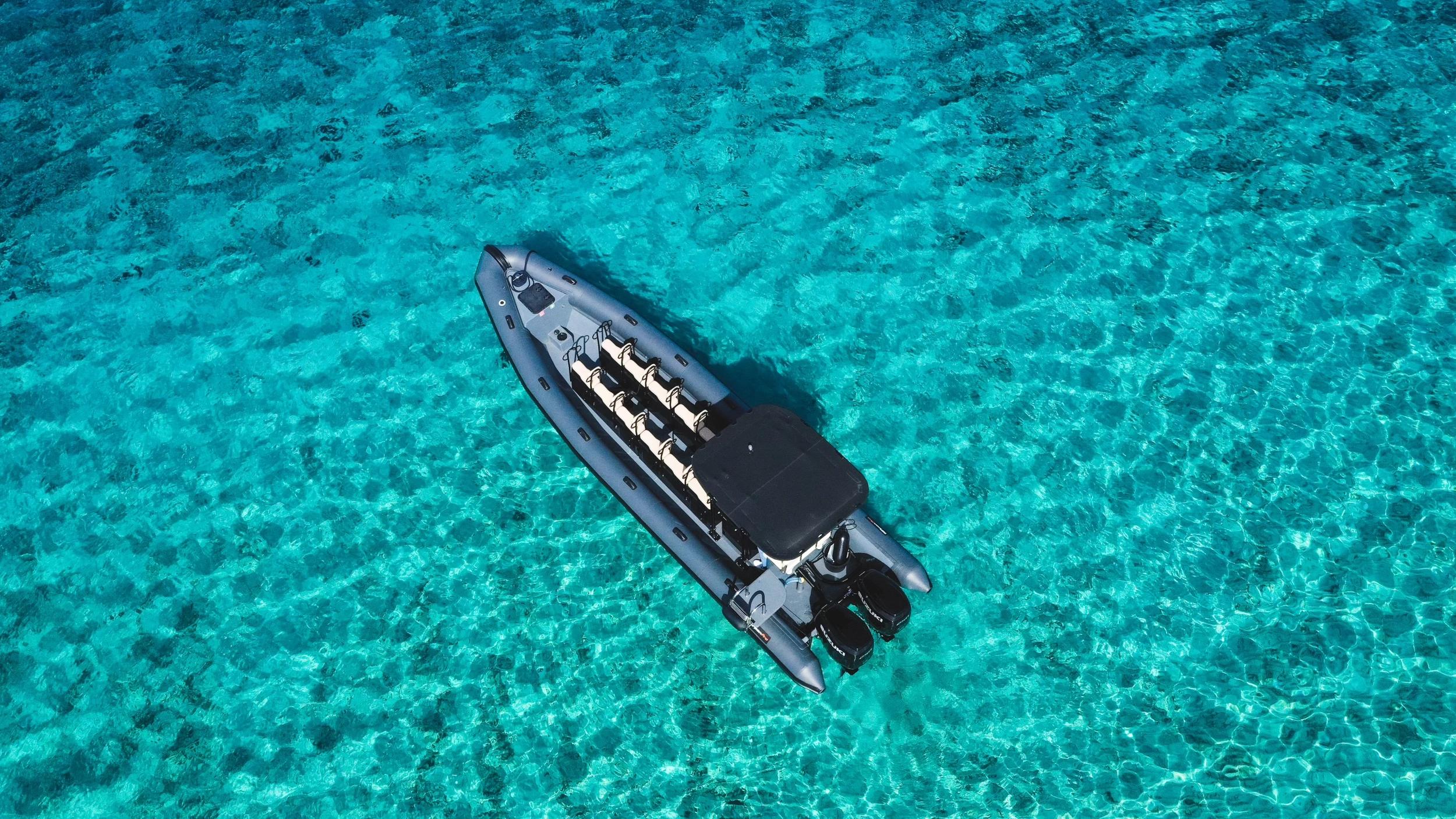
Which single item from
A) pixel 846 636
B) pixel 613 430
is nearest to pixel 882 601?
pixel 846 636

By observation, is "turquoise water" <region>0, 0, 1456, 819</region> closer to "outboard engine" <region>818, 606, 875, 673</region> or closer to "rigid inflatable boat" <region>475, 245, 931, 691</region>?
"rigid inflatable boat" <region>475, 245, 931, 691</region>

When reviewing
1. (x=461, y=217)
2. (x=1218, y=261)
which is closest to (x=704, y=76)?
(x=461, y=217)

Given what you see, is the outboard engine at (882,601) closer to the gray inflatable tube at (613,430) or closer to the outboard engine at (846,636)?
the outboard engine at (846,636)

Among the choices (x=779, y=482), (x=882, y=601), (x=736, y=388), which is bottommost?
(x=882, y=601)

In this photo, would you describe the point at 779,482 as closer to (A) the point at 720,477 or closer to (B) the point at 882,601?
(A) the point at 720,477

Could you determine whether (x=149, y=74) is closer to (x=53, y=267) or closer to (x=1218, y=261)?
(x=53, y=267)

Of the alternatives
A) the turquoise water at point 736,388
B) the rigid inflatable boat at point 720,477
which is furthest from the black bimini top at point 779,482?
the turquoise water at point 736,388

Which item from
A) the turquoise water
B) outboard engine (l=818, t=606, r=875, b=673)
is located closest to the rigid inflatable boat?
outboard engine (l=818, t=606, r=875, b=673)

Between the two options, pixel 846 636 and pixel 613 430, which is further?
pixel 613 430
